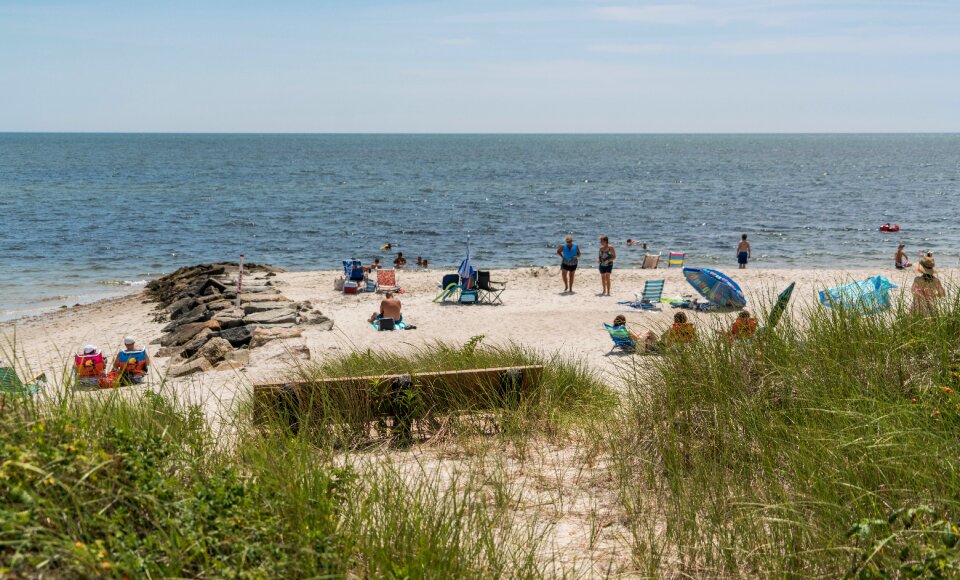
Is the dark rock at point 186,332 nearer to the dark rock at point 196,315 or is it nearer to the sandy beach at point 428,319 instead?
the sandy beach at point 428,319

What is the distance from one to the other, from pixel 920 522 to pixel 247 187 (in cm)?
6591

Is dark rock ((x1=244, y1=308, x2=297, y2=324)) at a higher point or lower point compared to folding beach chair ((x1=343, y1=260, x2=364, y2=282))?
lower

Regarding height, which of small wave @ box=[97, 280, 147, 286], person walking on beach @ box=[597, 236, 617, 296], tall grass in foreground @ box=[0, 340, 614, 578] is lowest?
small wave @ box=[97, 280, 147, 286]

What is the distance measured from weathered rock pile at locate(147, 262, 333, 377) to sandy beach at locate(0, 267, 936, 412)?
1.12 ft

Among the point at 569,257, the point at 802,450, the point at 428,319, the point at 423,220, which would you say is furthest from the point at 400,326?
the point at 423,220

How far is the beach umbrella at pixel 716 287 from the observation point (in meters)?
15.5

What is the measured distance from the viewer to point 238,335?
1359cm

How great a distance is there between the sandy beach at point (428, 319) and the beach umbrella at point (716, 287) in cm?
38

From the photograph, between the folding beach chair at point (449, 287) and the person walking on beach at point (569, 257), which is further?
the person walking on beach at point (569, 257)

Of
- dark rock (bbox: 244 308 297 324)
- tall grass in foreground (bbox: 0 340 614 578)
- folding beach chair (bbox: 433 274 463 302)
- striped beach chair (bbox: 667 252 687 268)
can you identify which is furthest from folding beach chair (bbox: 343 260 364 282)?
tall grass in foreground (bbox: 0 340 614 578)

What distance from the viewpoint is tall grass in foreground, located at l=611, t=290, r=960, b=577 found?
3.27 metres

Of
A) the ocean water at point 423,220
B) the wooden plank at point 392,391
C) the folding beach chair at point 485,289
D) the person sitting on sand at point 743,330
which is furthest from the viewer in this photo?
the ocean water at point 423,220

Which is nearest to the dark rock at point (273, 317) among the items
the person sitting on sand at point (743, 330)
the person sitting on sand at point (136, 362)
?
the person sitting on sand at point (136, 362)

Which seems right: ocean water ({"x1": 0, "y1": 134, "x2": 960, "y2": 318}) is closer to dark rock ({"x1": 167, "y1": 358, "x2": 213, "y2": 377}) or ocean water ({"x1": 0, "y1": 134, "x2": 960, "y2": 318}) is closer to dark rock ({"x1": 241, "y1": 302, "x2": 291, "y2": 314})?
dark rock ({"x1": 241, "y1": 302, "x2": 291, "y2": 314})
